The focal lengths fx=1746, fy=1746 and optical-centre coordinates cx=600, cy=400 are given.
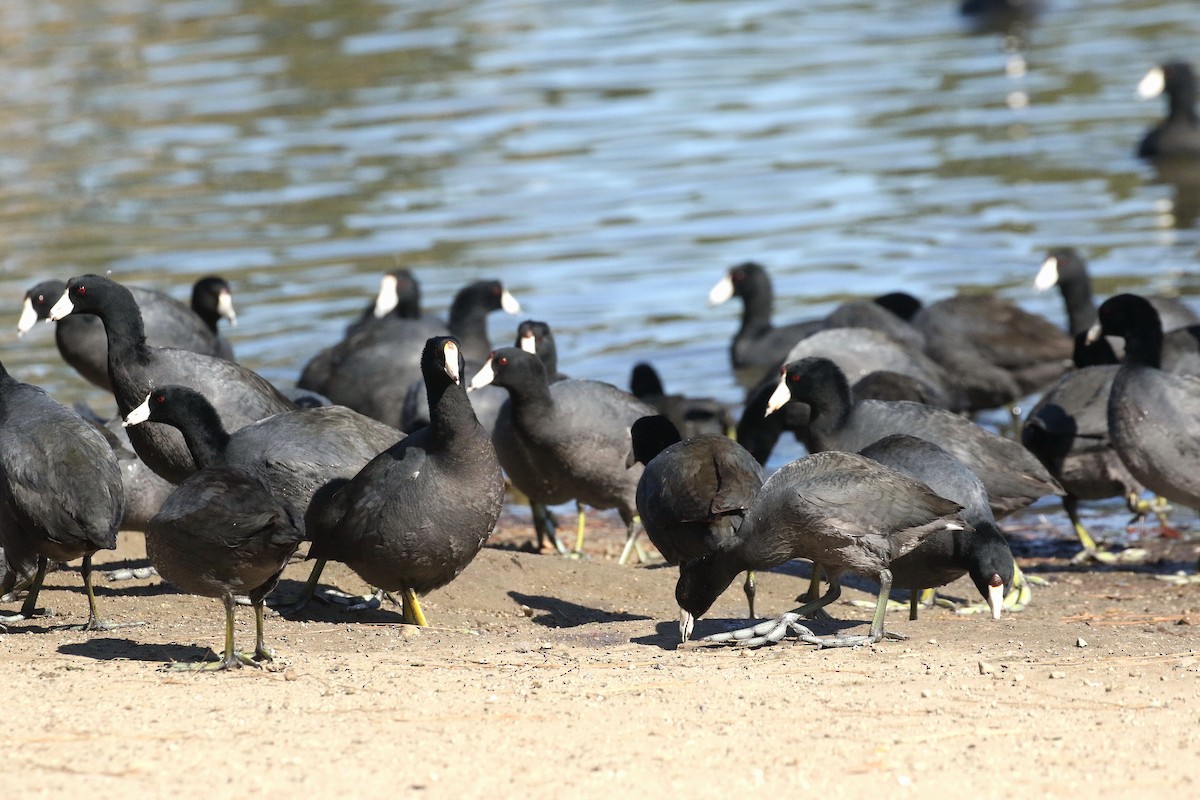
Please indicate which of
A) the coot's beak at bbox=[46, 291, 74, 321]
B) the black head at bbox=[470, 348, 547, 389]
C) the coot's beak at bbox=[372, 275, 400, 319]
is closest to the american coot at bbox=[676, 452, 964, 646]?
the black head at bbox=[470, 348, 547, 389]

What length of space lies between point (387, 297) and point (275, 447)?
14.5 ft

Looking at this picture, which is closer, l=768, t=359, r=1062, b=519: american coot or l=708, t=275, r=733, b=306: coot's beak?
l=768, t=359, r=1062, b=519: american coot

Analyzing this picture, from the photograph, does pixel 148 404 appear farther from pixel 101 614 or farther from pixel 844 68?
pixel 844 68

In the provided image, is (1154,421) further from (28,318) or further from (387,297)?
(28,318)

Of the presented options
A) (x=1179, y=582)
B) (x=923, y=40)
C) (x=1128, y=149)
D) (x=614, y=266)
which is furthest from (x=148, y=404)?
(x=923, y=40)

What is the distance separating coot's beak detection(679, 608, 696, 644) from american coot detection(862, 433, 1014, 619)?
0.82 m

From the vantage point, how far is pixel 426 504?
6.15 m

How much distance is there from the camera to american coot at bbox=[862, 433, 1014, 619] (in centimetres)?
623

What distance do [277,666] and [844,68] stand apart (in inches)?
707

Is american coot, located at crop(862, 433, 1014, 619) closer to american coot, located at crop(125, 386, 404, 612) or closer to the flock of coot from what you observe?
the flock of coot

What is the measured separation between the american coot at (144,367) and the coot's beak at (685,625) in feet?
8.12

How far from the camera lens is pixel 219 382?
25.0 feet

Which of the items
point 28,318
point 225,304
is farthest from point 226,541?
point 225,304

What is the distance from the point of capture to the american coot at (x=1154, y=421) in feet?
24.8
